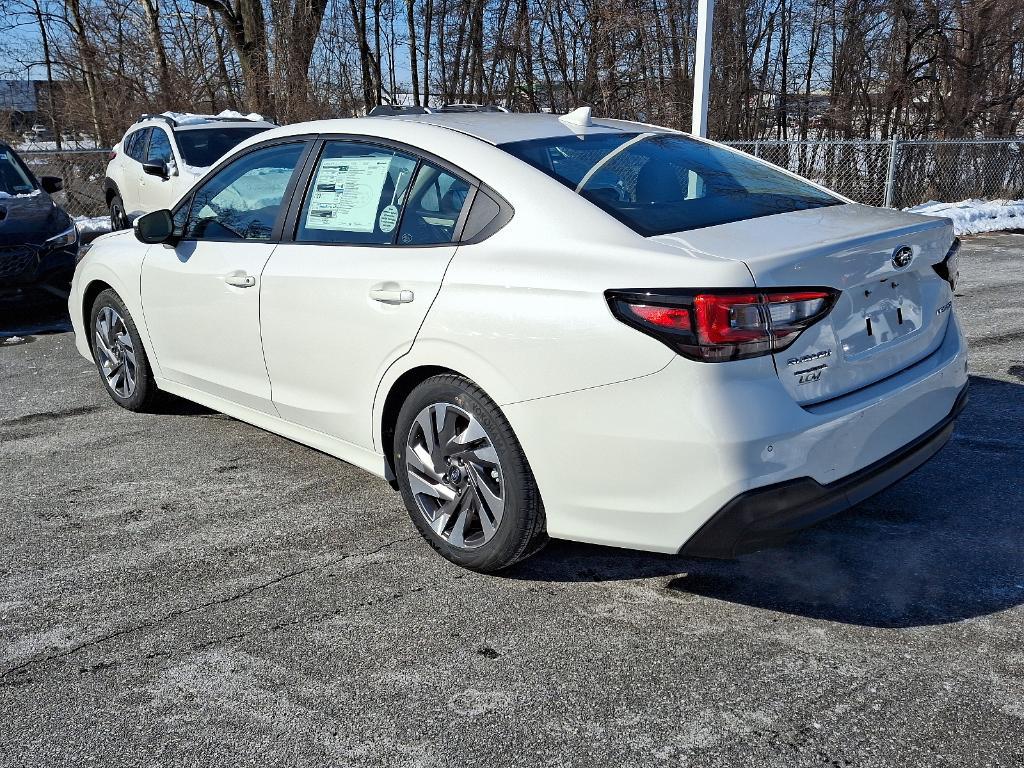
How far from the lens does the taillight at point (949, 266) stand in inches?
142

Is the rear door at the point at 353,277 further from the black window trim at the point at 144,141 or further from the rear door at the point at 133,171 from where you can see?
the black window trim at the point at 144,141

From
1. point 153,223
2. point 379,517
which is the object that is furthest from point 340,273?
point 153,223

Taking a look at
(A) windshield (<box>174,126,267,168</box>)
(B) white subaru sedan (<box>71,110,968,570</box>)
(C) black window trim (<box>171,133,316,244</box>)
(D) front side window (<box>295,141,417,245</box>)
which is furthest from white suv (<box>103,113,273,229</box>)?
(D) front side window (<box>295,141,417,245</box>)

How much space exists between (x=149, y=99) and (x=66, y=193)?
4.01 m

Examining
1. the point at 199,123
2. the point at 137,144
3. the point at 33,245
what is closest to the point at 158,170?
the point at 199,123

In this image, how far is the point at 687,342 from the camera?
2879mm

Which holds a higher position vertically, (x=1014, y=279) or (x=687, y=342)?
(x=687, y=342)

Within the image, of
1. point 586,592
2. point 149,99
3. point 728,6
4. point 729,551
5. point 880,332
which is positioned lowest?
point 586,592

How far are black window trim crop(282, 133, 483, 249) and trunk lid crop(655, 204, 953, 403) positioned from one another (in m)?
0.79

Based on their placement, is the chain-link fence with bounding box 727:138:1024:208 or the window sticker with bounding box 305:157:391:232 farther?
the chain-link fence with bounding box 727:138:1024:208

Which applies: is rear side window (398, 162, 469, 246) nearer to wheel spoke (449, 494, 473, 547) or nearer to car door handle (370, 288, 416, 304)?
car door handle (370, 288, 416, 304)

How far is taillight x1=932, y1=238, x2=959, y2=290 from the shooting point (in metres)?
3.60

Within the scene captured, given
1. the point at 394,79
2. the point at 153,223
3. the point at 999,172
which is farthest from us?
the point at 394,79

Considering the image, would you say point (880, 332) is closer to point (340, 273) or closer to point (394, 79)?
point (340, 273)
